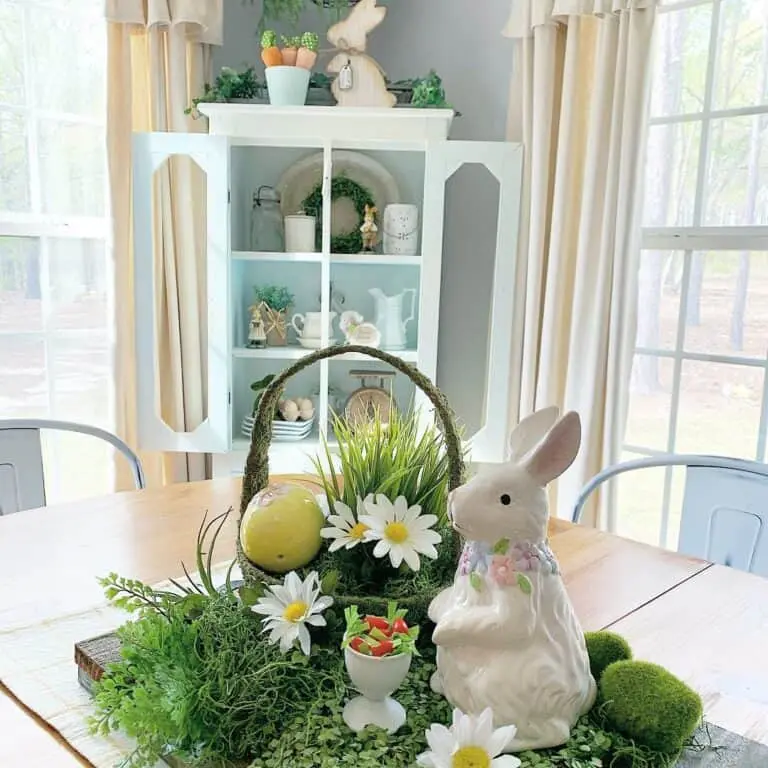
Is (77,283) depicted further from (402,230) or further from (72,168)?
(402,230)

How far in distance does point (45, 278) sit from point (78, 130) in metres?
0.50

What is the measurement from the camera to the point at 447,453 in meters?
0.88

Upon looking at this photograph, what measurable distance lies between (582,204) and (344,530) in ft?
5.49

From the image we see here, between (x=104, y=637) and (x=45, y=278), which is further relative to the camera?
(x=45, y=278)

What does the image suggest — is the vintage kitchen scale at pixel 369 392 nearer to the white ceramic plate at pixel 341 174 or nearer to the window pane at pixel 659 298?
the white ceramic plate at pixel 341 174

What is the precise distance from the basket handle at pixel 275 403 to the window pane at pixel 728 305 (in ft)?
5.20

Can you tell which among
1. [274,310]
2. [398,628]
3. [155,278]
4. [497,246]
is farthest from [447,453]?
[155,278]

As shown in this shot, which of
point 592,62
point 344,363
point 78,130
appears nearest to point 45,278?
point 78,130

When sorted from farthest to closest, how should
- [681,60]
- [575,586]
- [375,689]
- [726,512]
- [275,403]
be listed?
[681,60]
[726,512]
[575,586]
[275,403]
[375,689]

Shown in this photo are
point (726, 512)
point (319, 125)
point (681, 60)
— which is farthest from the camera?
point (319, 125)

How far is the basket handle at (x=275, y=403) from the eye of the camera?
856 millimetres

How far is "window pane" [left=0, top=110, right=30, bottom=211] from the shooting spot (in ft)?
7.61

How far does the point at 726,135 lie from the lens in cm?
212

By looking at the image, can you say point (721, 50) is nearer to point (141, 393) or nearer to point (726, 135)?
point (726, 135)
